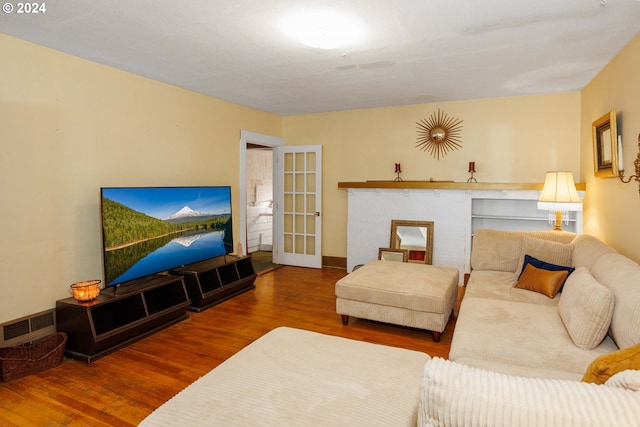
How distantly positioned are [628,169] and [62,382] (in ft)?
14.2

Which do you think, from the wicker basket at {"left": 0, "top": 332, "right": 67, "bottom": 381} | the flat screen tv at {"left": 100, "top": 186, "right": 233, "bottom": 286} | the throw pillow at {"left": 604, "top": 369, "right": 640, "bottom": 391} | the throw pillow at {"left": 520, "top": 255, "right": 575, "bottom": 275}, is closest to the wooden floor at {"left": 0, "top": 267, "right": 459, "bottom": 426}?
the wicker basket at {"left": 0, "top": 332, "right": 67, "bottom": 381}

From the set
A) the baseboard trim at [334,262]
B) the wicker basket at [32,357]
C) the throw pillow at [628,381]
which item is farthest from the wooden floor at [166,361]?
the throw pillow at [628,381]

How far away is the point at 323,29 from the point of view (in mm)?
2523

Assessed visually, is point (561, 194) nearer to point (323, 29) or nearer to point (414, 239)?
point (414, 239)

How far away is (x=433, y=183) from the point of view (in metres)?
4.78

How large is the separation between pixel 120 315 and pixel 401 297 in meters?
2.41

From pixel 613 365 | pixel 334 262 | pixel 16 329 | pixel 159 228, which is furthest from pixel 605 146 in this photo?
pixel 16 329

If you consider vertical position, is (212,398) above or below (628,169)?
below

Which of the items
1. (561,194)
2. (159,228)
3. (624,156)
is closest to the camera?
(624,156)

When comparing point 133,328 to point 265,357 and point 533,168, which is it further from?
point 533,168

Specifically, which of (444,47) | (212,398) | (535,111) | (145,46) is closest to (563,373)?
(212,398)

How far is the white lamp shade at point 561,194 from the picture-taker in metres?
3.63

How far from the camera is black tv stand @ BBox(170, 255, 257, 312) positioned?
379cm

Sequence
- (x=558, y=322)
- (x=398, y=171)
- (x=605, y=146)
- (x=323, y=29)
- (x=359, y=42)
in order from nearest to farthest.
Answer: (x=558, y=322) < (x=323, y=29) < (x=359, y=42) < (x=605, y=146) < (x=398, y=171)
